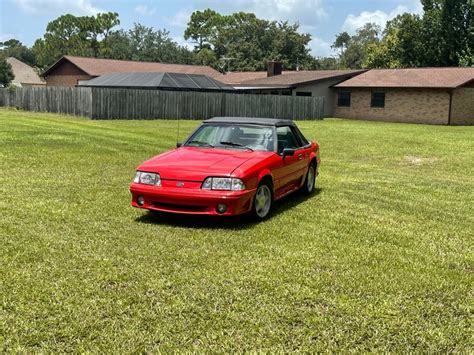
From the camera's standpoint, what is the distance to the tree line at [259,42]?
4784 cm

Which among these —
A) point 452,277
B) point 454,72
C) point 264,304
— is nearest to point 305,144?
point 452,277

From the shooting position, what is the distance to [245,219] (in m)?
7.11

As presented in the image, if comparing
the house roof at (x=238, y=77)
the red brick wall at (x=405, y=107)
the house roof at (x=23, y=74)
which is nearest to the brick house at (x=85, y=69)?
the house roof at (x=238, y=77)

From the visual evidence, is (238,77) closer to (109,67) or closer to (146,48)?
(109,67)

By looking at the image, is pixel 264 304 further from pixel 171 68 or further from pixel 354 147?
pixel 171 68

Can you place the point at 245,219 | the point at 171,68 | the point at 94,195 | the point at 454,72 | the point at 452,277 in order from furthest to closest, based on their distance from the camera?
the point at 171,68, the point at 454,72, the point at 94,195, the point at 245,219, the point at 452,277

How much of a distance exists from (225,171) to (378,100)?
35233 mm

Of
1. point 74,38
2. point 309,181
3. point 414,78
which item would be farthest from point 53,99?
point 74,38

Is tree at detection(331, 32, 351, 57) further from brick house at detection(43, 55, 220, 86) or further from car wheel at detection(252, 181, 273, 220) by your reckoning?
car wheel at detection(252, 181, 273, 220)

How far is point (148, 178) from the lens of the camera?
6.75m

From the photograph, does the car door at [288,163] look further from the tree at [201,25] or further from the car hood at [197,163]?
the tree at [201,25]

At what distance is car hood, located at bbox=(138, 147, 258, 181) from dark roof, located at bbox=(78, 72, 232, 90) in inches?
1092

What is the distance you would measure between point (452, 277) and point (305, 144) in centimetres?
431

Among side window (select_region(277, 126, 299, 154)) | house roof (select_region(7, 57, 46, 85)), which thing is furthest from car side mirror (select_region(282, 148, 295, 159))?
house roof (select_region(7, 57, 46, 85))
